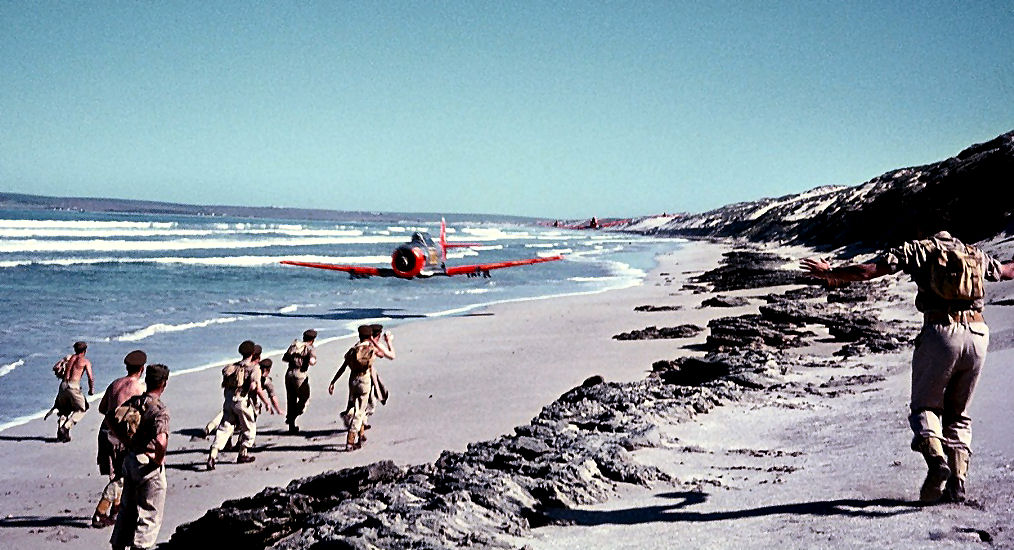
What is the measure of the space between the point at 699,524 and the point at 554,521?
924 millimetres

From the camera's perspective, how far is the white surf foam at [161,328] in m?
17.6

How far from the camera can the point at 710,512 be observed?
15.7 ft

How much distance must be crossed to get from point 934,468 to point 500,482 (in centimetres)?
272

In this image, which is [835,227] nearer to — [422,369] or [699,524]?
[422,369]

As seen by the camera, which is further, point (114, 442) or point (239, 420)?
point (239, 420)

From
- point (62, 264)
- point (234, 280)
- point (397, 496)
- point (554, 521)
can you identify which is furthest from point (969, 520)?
point (62, 264)

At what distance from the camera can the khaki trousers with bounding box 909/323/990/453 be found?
421 centimetres

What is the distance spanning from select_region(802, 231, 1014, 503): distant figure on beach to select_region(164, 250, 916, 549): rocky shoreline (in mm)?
1816

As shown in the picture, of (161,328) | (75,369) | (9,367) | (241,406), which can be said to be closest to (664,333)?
(241,406)

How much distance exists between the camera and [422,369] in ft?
47.1

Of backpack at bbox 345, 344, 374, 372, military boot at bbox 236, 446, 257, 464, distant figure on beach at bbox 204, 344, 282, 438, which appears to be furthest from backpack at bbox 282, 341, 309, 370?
military boot at bbox 236, 446, 257, 464

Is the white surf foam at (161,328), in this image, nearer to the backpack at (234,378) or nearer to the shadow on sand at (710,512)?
the backpack at (234,378)

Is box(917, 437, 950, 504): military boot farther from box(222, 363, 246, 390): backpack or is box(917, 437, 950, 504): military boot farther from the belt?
box(222, 363, 246, 390): backpack

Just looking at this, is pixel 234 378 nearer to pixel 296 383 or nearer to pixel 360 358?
pixel 296 383
